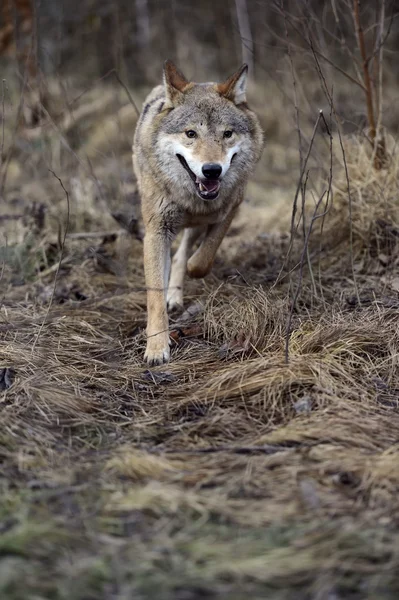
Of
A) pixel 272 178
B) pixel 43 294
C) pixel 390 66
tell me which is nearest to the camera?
pixel 43 294

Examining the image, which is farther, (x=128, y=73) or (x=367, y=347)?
(x=128, y=73)

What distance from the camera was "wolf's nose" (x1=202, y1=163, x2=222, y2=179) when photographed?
4934mm

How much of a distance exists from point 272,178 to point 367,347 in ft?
21.5

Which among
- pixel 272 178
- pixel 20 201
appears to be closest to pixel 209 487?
pixel 20 201

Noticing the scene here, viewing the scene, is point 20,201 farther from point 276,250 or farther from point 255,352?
point 255,352

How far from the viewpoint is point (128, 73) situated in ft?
44.4

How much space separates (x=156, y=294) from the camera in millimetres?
5223

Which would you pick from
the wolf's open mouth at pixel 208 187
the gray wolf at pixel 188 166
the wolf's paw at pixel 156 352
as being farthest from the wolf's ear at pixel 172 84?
the wolf's paw at pixel 156 352

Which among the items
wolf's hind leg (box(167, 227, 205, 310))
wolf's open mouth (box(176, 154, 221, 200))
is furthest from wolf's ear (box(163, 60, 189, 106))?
wolf's hind leg (box(167, 227, 205, 310))

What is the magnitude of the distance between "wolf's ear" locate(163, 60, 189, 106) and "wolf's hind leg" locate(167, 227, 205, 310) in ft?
3.69

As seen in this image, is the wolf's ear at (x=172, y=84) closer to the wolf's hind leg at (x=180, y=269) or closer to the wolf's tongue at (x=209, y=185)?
the wolf's tongue at (x=209, y=185)

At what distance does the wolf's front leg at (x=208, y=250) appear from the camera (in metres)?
5.79

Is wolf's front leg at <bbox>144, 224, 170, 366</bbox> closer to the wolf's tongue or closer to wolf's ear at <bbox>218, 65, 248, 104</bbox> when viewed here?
the wolf's tongue

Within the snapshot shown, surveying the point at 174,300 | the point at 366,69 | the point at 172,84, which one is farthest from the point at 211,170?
the point at 366,69
